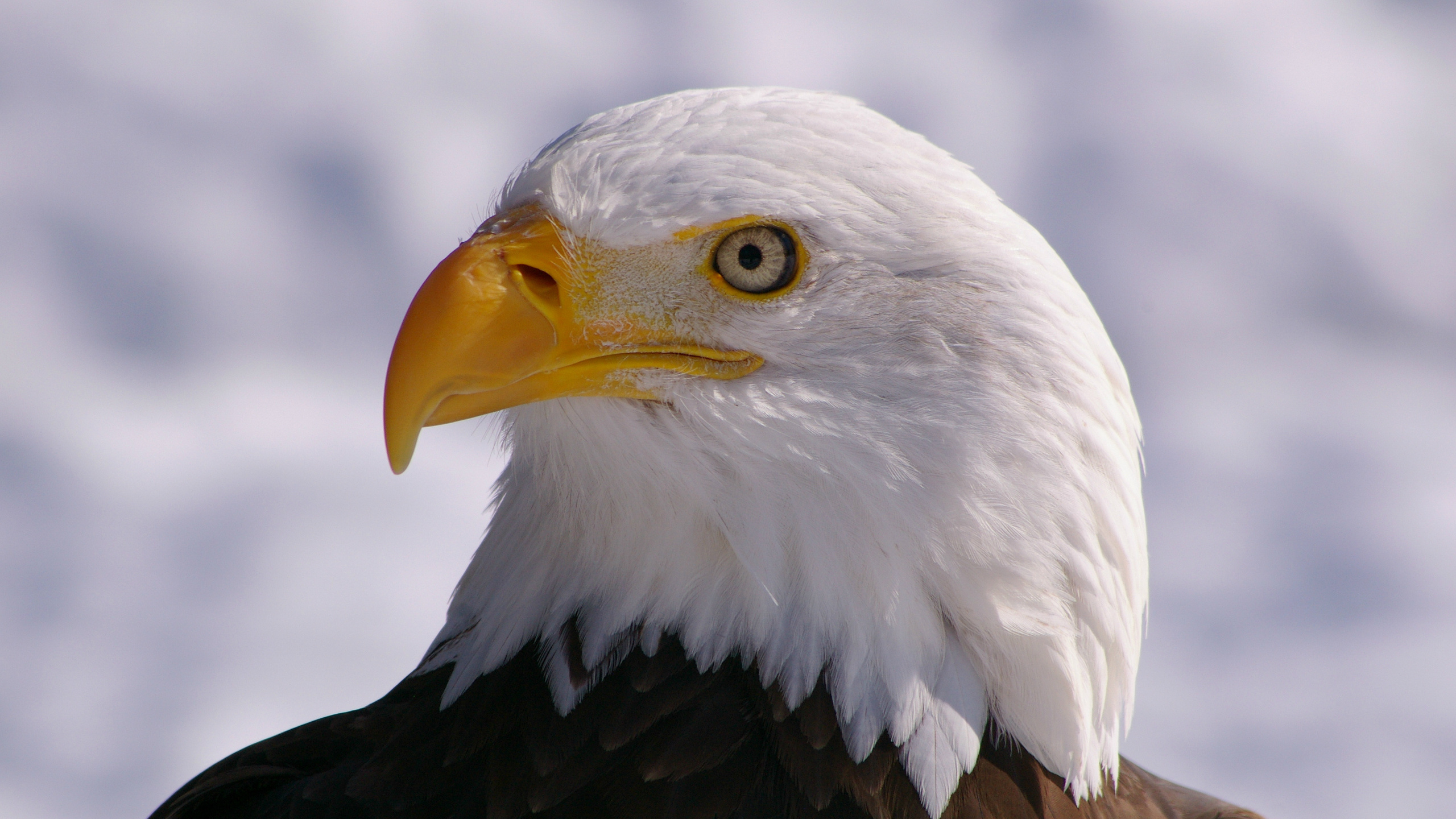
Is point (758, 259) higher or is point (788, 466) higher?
point (758, 259)

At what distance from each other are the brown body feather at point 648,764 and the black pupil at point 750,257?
525 mm

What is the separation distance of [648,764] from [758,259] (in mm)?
→ 670

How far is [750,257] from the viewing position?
1.50 meters

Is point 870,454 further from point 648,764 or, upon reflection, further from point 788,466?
point 648,764

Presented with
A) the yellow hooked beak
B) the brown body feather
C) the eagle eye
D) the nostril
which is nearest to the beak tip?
the yellow hooked beak

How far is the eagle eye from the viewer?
150 centimetres

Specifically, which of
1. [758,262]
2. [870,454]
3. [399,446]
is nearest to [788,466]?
[870,454]

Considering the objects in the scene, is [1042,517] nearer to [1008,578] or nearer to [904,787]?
[1008,578]

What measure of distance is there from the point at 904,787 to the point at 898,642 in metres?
0.19

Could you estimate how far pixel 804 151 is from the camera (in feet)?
4.94

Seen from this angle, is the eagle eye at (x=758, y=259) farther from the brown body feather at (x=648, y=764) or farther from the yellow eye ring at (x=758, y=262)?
the brown body feather at (x=648, y=764)

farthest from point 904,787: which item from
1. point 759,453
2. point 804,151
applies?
point 804,151

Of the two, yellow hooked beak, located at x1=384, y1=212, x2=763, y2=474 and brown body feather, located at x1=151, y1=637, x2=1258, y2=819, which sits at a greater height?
yellow hooked beak, located at x1=384, y1=212, x2=763, y2=474

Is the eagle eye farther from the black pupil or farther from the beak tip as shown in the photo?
the beak tip
